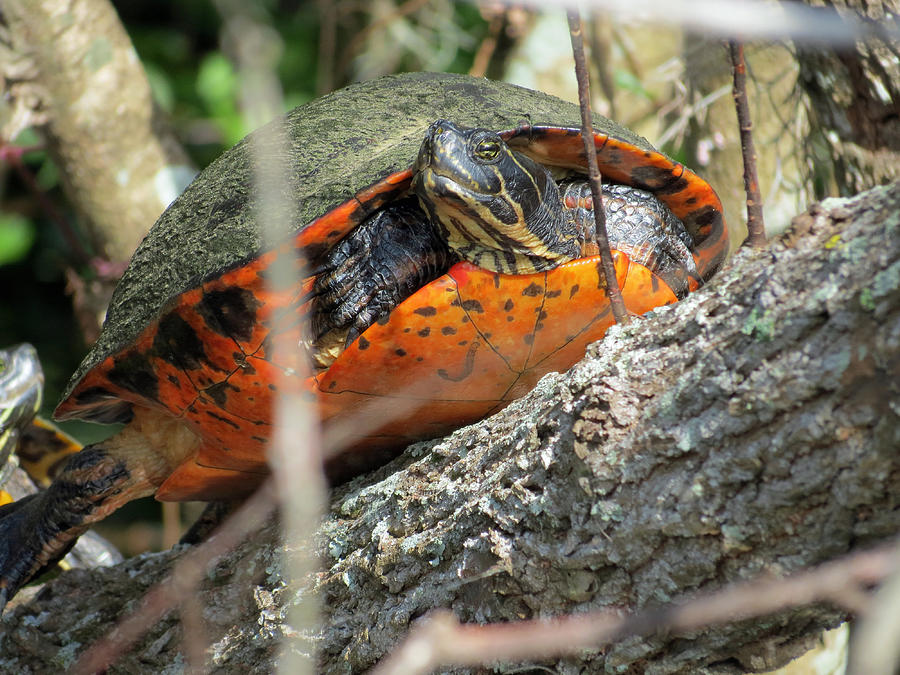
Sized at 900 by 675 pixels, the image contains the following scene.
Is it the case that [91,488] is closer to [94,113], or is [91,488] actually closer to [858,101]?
[94,113]

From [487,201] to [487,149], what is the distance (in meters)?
0.12

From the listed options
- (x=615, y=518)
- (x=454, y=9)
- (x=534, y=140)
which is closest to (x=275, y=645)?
(x=615, y=518)

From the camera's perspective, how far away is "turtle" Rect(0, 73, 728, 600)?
1.81 meters

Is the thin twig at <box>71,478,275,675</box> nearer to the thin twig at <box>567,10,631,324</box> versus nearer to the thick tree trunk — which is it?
the thin twig at <box>567,10,631,324</box>

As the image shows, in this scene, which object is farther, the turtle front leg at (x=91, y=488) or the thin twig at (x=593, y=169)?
the turtle front leg at (x=91, y=488)

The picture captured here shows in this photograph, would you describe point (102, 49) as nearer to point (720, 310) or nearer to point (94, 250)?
point (94, 250)

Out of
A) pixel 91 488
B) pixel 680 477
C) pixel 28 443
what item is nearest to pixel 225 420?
pixel 91 488

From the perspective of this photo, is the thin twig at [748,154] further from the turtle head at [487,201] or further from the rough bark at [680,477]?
the turtle head at [487,201]

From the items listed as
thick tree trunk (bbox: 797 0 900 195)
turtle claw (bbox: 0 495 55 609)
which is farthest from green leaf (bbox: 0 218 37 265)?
thick tree trunk (bbox: 797 0 900 195)

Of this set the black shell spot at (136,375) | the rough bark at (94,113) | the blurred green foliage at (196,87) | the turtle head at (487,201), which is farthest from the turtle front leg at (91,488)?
the blurred green foliage at (196,87)

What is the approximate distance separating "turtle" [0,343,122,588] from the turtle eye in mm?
1709

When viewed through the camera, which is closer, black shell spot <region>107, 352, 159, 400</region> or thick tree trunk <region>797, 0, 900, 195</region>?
black shell spot <region>107, 352, 159, 400</region>

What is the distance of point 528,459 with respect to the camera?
4.26 feet

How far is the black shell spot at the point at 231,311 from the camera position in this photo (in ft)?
6.16
